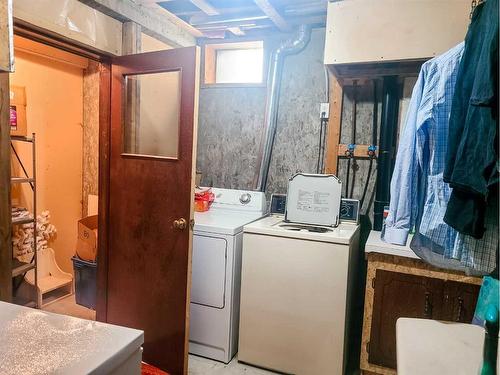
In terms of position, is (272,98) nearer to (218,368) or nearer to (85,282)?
(218,368)

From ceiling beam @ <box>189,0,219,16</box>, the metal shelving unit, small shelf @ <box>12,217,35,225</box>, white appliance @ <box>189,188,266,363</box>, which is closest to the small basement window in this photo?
ceiling beam @ <box>189,0,219,16</box>

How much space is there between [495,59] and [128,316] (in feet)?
7.64

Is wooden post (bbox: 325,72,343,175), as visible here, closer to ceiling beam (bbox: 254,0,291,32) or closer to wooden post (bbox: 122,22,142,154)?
ceiling beam (bbox: 254,0,291,32)

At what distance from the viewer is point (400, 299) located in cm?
206

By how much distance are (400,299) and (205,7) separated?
229 cm

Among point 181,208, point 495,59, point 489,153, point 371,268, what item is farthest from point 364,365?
point 495,59

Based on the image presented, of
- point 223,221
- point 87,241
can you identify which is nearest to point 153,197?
point 223,221

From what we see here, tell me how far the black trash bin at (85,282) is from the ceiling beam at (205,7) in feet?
6.96

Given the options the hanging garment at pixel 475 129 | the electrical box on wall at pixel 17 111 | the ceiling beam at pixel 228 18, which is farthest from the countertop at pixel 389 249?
the electrical box on wall at pixel 17 111

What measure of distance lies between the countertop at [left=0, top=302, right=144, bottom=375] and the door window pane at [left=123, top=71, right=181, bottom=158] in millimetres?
1436

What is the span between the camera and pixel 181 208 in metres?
2.09

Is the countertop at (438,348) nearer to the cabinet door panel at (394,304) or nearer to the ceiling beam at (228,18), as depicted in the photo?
the cabinet door panel at (394,304)

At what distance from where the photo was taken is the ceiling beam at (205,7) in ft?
8.19

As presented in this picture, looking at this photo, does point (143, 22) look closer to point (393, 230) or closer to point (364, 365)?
point (393, 230)
